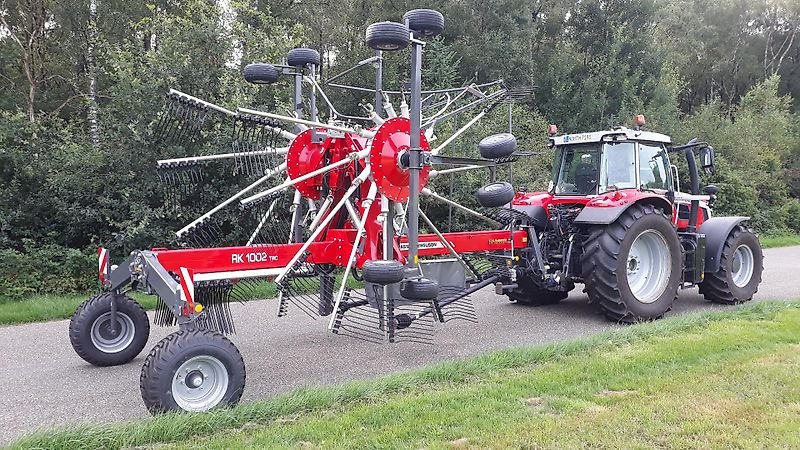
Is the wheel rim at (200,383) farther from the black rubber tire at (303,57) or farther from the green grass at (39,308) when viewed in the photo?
the green grass at (39,308)

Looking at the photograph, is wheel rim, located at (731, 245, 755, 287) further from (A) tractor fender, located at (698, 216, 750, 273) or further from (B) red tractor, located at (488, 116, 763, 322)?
(A) tractor fender, located at (698, 216, 750, 273)

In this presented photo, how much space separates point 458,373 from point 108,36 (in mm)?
13322

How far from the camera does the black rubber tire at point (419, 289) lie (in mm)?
4785

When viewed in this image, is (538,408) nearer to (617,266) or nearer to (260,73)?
(617,266)

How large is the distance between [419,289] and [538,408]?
1250 mm

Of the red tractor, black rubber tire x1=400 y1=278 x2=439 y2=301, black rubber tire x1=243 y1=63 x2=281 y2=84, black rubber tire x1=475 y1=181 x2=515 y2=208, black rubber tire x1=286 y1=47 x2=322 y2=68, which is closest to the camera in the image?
black rubber tire x1=400 y1=278 x2=439 y2=301

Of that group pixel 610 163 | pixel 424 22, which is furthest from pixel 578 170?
pixel 424 22

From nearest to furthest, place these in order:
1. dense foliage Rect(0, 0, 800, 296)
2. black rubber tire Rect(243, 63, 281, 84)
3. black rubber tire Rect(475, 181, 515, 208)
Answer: black rubber tire Rect(475, 181, 515, 208)
black rubber tire Rect(243, 63, 281, 84)
dense foliage Rect(0, 0, 800, 296)

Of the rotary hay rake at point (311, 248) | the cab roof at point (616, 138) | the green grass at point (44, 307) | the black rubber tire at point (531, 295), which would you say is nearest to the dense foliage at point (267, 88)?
the green grass at point (44, 307)

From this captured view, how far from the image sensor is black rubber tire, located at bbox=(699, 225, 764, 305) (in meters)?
7.74

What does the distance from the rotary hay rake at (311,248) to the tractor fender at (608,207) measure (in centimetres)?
91

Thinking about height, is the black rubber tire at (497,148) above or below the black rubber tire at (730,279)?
above

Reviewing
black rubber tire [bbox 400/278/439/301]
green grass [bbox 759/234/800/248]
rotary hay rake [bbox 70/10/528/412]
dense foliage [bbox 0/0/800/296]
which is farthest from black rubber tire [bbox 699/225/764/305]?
green grass [bbox 759/234/800/248]

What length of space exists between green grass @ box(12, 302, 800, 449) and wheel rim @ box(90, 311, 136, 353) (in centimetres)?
181
